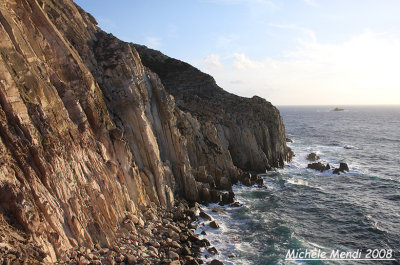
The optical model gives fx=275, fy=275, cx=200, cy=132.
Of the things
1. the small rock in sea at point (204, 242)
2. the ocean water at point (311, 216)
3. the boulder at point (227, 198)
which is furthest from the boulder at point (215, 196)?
the small rock in sea at point (204, 242)

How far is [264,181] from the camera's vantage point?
48219mm

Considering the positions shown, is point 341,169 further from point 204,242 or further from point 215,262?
point 215,262

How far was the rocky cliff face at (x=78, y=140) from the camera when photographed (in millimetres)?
16203

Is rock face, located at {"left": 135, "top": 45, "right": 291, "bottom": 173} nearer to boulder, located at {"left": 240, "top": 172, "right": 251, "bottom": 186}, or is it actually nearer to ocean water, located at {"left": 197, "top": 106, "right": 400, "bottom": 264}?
boulder, located at {"left": 240, "top": 172, "right": 251, "bottom": 186}

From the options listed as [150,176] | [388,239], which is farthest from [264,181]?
[150,176]

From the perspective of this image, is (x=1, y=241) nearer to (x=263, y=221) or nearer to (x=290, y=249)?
(x=290, y=249)

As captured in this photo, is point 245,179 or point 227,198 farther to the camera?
point 245,179

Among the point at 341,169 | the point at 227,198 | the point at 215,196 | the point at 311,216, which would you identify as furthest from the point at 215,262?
the point at 341,169

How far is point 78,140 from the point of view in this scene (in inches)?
850

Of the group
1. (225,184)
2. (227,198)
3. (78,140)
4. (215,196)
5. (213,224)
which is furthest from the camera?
(225,184)

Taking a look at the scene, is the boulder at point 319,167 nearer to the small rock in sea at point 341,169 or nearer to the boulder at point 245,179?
the small rock in sea at point 341,169

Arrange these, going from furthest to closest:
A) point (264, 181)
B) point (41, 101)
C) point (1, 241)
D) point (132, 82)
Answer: point (264, 181) < point (132, 82) < point (41, 101) < point (1, 241)

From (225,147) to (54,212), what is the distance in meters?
36.5

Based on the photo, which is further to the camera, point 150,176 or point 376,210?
point 376,210
